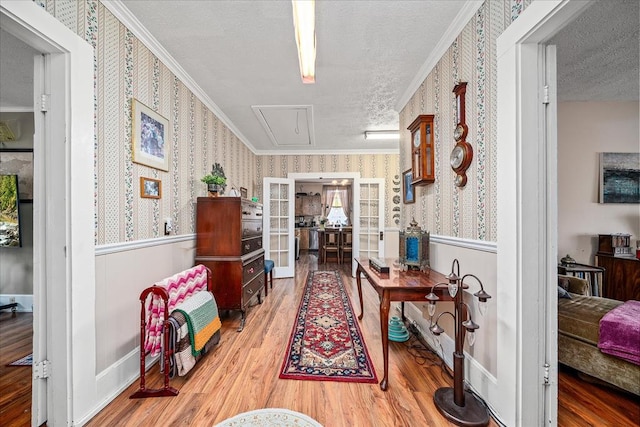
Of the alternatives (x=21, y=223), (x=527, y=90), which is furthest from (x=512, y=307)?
(x=21, y=223)

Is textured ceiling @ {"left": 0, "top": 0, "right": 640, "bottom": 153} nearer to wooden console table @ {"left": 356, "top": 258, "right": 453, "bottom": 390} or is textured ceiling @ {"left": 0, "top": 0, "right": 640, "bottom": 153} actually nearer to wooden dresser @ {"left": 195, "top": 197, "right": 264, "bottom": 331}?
wooden dresser @ {"left": 195, "top": 197, "right": 264, "bottom": 331}

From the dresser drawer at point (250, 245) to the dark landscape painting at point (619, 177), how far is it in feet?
13.8

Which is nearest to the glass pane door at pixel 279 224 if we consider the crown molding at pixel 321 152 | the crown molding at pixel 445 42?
the crown molding at pixel 321 152

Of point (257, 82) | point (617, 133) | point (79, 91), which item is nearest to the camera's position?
point (79, 91)

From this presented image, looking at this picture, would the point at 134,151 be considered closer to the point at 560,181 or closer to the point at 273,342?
the point at 273,342

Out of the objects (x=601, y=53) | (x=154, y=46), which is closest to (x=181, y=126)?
(x=154, y=46)

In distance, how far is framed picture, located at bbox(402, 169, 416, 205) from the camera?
9.21ft

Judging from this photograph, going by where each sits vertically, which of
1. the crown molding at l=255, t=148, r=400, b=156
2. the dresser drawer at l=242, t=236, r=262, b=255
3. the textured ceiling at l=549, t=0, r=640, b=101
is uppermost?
the textured ceiling at l=549, t=0, r=640, b=101

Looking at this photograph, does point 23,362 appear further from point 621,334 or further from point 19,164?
point 621,334

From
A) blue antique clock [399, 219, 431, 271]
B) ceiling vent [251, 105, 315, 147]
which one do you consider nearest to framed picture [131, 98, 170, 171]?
ceiling vent [251, 105, 315, 147]

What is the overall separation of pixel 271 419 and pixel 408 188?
2.47 metres

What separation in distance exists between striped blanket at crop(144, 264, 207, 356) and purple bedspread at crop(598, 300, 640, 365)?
3.00m

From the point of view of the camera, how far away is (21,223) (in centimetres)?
315

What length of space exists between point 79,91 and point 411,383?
109 inches
